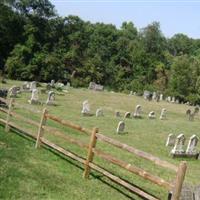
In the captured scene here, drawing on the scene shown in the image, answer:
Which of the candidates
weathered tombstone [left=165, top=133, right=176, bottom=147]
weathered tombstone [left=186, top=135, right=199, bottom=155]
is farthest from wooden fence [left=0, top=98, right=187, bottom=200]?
weathered tombstone [left=165, top=133, right=176, bottom=147]

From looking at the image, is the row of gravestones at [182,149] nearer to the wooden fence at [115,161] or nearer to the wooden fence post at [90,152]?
the wooden fence at [115,161]

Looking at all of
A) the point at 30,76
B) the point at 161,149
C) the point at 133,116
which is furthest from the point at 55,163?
the point at 30,76

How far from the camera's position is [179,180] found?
10250mm

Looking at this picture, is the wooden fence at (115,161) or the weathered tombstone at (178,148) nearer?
the wooden fence at (115,161)

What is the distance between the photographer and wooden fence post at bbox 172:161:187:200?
10.2 m

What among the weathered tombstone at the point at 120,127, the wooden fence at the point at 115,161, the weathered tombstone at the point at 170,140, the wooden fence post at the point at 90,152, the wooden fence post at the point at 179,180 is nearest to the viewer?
the wooden fence post at the point at 179,180

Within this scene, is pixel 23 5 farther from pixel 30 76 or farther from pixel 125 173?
pixel 125 173

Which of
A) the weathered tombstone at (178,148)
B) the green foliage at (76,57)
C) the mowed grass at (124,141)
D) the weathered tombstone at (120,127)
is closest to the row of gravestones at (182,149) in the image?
the weathered tombstone at (178,148)

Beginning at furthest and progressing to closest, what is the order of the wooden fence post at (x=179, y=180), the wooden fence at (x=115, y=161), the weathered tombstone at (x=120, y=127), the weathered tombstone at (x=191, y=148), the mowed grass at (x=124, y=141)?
the weathered tombstone at (x=120, y=127) → the weathered tombstone at (x=191, y=148) → the mowed grass at (x=124, y=141) → the wooden fence at (x=115, y=161) → the wooden fence post at (x=179, y=180)

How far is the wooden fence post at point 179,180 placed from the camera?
1022 centimetres

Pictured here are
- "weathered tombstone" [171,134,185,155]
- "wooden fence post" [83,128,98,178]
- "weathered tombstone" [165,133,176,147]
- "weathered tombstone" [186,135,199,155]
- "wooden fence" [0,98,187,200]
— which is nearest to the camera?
"wooden fence" [0,98,187,200]

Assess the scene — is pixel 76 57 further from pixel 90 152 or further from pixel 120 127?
pixel 90 152

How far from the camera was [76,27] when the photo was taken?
82250mm

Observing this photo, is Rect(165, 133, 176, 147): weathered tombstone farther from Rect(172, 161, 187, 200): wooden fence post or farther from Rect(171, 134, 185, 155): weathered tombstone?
Rect(172, 161, 187, 200): wooden fence post
